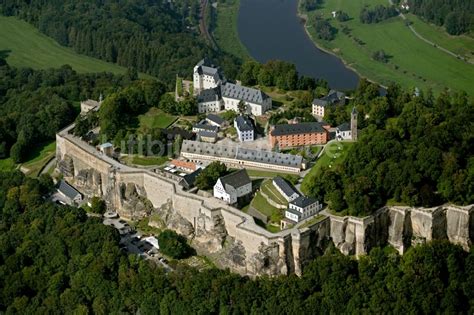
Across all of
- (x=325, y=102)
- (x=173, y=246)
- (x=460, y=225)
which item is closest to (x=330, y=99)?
(x=325, y=102)

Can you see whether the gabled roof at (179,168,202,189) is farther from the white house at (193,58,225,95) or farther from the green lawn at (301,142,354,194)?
the white house at (193,58,225,95)

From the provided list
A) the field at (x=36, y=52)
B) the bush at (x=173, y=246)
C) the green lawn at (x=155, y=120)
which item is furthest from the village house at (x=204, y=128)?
the field at (x=36, y=52)

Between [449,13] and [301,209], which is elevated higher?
[301,209]

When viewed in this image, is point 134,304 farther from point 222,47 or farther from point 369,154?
point 222,47

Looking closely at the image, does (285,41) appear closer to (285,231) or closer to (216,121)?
(216,121)

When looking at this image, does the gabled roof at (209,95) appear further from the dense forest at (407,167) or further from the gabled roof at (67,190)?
the dense forest at (407,167)

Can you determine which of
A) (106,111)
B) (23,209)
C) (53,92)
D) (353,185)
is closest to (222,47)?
(53,92)

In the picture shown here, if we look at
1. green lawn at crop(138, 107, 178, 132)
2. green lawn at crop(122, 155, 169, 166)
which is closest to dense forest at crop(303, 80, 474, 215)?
green lawn at crop(122, 155, 169, 166)
